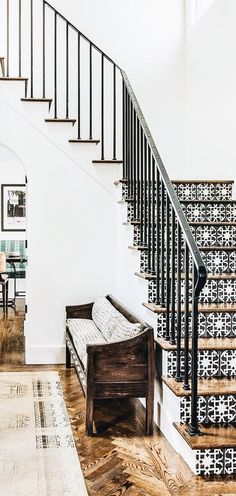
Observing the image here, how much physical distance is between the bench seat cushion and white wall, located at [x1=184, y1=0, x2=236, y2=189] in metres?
1.80

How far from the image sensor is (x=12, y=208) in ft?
38.9

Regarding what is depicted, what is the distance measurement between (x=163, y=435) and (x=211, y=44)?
→ 3.93m

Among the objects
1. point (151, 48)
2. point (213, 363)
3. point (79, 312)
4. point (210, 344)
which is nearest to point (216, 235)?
point (210, 344)

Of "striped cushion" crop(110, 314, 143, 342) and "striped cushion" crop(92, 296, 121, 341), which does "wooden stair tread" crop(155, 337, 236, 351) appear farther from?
"striped cushion" crop(92, 296, 121, 341)

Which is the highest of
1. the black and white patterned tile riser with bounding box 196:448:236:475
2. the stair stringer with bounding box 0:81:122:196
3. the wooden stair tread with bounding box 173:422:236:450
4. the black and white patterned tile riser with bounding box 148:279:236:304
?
the stair stringer with bounding box 0:81:122:196

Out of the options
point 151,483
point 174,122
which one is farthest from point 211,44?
point 151,483

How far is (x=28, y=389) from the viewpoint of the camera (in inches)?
189

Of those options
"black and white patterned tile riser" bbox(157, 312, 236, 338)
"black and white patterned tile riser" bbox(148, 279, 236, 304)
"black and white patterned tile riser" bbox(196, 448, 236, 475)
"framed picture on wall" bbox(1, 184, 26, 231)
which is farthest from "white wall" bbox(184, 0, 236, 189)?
"framed picture on wall" bbox(1, 184, 26, 231)

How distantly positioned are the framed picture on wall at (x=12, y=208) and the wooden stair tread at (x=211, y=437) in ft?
28.9

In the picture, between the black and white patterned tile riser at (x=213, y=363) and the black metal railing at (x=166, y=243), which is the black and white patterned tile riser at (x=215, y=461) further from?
the black and white patterned tile riser at (x=213, y=363)

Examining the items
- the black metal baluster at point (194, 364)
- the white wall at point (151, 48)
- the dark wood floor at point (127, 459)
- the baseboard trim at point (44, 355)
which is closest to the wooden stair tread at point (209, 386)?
the black metal baluster at point (194, 364)

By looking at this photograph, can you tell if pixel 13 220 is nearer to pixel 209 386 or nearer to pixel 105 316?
pixel 105 316

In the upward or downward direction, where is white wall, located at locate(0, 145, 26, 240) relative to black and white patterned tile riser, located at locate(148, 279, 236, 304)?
upward

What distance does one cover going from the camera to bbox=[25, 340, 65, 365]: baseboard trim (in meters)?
5.76
